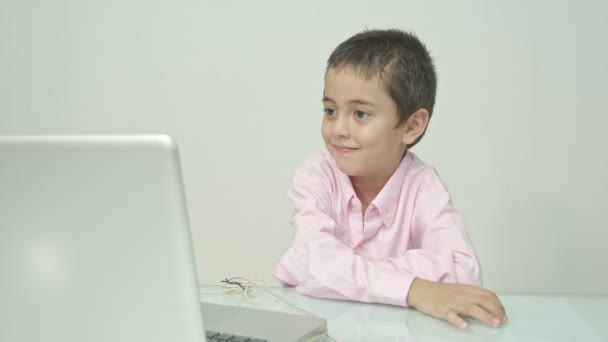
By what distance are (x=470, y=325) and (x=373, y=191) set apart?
0.52m

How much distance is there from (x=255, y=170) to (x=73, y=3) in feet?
2.51

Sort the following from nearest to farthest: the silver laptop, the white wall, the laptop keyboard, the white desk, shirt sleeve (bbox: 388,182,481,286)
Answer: the silver laptop, the laptop keyboard, the white desk, shirt sleeve (bbox: 388,182,481,286), the white wall

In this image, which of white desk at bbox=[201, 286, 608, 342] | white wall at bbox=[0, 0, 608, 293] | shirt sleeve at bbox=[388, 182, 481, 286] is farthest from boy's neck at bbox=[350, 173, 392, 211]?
white wall at bbox=[0, 0, 608, 293]

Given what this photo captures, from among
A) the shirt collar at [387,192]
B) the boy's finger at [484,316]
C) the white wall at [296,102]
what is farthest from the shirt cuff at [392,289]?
the white wall at [296,102]

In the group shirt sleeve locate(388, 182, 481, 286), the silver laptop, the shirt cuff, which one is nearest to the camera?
the silver laptop

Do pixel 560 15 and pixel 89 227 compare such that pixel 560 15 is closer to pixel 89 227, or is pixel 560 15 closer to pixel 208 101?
pixel 208 101

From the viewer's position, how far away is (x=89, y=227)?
1.47 ft

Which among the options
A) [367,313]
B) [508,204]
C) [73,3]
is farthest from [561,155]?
[73,3]

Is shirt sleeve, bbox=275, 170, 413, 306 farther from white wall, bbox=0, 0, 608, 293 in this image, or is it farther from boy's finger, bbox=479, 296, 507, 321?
white wall, bbox=0, 0, 608, 293

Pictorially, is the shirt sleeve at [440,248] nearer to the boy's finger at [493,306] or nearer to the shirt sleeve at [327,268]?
the shirt sleeve at [327,268]

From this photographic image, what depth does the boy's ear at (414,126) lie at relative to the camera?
1274mm

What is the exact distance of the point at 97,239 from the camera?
0.45m

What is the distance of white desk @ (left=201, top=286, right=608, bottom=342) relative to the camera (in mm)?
778

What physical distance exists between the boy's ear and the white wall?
0.62m
